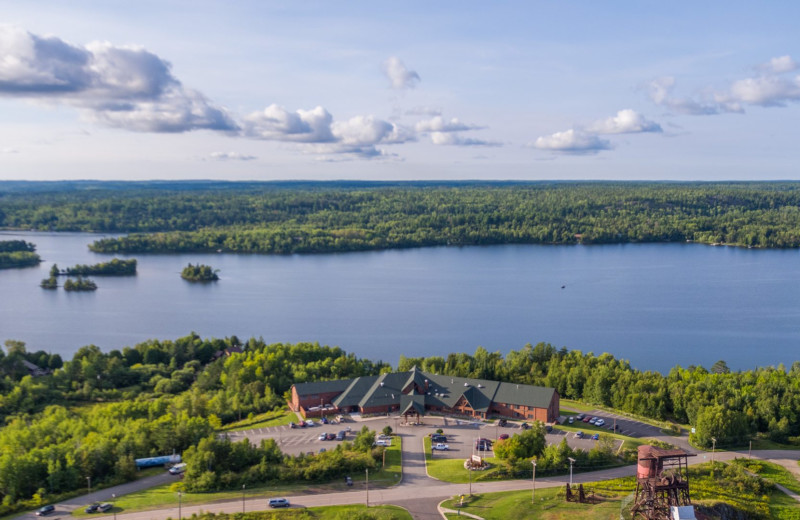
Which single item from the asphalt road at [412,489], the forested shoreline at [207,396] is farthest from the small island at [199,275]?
the asphalt road at [412,489]

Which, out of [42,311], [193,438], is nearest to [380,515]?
[193,438]

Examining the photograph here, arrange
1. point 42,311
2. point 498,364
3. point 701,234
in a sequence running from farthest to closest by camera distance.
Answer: point 701,234, point 42,311, point 498,364

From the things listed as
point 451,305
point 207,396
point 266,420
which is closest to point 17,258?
point 451,305

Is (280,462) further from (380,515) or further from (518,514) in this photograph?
(518,514)

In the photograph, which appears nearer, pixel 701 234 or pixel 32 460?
pixel 32 460

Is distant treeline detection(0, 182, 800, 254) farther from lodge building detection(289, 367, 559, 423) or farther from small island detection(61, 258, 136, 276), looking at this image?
lodge building detection(289, 367, 559, 423)

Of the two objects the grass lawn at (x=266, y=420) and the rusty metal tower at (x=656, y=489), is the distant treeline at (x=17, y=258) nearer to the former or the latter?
the grass lawn at (x=266, y=420)
